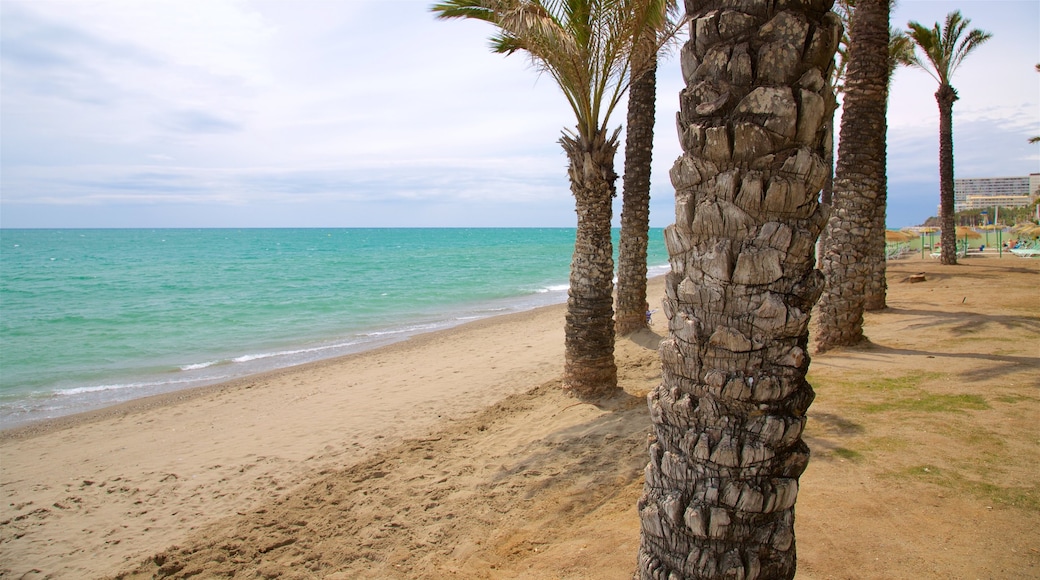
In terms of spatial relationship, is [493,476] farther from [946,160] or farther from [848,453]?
[946,160]

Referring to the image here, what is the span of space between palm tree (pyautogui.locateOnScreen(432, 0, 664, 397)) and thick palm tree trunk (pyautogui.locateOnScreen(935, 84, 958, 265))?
19302 mm

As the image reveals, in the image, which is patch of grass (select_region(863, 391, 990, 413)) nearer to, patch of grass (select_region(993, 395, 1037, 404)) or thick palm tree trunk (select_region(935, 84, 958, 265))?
patch of grass (select_region(993, 395, 1037, 404))

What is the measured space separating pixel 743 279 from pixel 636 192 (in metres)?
9.40

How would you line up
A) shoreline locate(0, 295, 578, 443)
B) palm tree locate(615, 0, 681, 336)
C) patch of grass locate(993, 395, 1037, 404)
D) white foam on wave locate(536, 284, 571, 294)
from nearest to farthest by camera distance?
1. patch of grass locate(993, 395, 1037, 404)
2. shoreline locate(0, 295, 578, 443)
3. palm tree locate(615, 0, 681, 336)
4. white foam on wave locate(536, 284, 571, 294)

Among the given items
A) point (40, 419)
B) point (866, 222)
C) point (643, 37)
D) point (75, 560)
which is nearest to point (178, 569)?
point (75, 560)

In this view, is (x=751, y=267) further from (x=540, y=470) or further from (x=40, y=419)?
(x=40, y=419)

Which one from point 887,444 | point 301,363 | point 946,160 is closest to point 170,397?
point 301,363

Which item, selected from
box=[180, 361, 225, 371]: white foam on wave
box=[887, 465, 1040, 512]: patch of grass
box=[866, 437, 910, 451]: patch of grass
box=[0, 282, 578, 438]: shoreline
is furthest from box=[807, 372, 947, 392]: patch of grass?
box=[180, 361, 225, 371]: white foam on wave

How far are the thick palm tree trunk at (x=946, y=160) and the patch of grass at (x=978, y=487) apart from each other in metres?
21.4

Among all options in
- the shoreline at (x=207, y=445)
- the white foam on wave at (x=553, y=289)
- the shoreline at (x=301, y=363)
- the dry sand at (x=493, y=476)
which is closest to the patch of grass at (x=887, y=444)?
the dry sand at (x=493, y=476)

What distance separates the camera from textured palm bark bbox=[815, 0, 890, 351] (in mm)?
8711

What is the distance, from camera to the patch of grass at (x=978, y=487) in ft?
13.4

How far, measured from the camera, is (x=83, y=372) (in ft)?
43.3

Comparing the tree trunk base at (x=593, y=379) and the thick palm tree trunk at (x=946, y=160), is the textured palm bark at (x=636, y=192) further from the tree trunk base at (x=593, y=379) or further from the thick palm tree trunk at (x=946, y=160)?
the thick palm tree trunk at (x=946, y=160)
